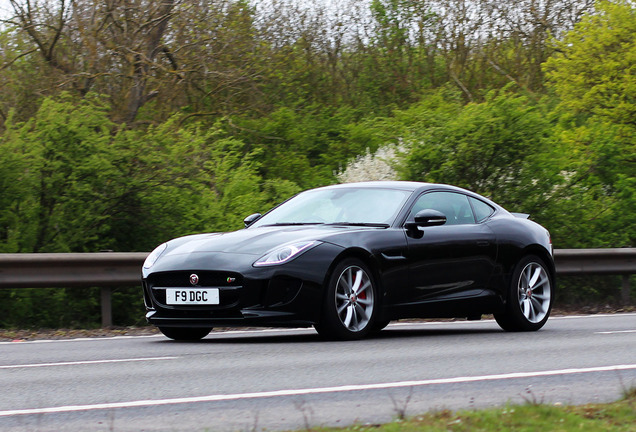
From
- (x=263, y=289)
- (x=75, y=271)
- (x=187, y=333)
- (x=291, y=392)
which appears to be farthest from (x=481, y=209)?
(x=291, y=392)

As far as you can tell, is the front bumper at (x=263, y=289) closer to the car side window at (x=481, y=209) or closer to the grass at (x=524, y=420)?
the car side window at (x=481, y=209)

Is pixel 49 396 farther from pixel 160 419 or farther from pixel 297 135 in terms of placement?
pixel 297 135

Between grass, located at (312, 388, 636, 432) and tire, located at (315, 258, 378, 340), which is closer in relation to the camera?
grass, located at (312, 388, 636, 432)

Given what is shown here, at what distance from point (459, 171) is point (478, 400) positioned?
508 inches

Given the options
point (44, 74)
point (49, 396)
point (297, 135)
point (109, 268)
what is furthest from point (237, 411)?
point (297, 135)

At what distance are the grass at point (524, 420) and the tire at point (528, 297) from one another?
5.30 metres

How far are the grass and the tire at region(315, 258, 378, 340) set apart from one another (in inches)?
144

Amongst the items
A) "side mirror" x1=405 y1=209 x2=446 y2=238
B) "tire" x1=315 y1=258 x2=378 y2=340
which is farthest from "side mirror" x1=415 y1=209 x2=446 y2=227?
"tire" x1=315 y1=258 x2=378 y2=340

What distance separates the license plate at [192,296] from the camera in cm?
898

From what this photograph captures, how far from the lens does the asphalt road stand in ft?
18.0

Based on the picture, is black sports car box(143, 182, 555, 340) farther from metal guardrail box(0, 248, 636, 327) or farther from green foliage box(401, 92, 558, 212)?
green foliage box(401, 92, 558, 212)

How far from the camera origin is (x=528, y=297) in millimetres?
11023

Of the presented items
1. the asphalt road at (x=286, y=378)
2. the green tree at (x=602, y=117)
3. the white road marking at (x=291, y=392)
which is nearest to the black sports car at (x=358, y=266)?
the asphalt road at (x=286, y=378)

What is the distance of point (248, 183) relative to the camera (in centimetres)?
1800
